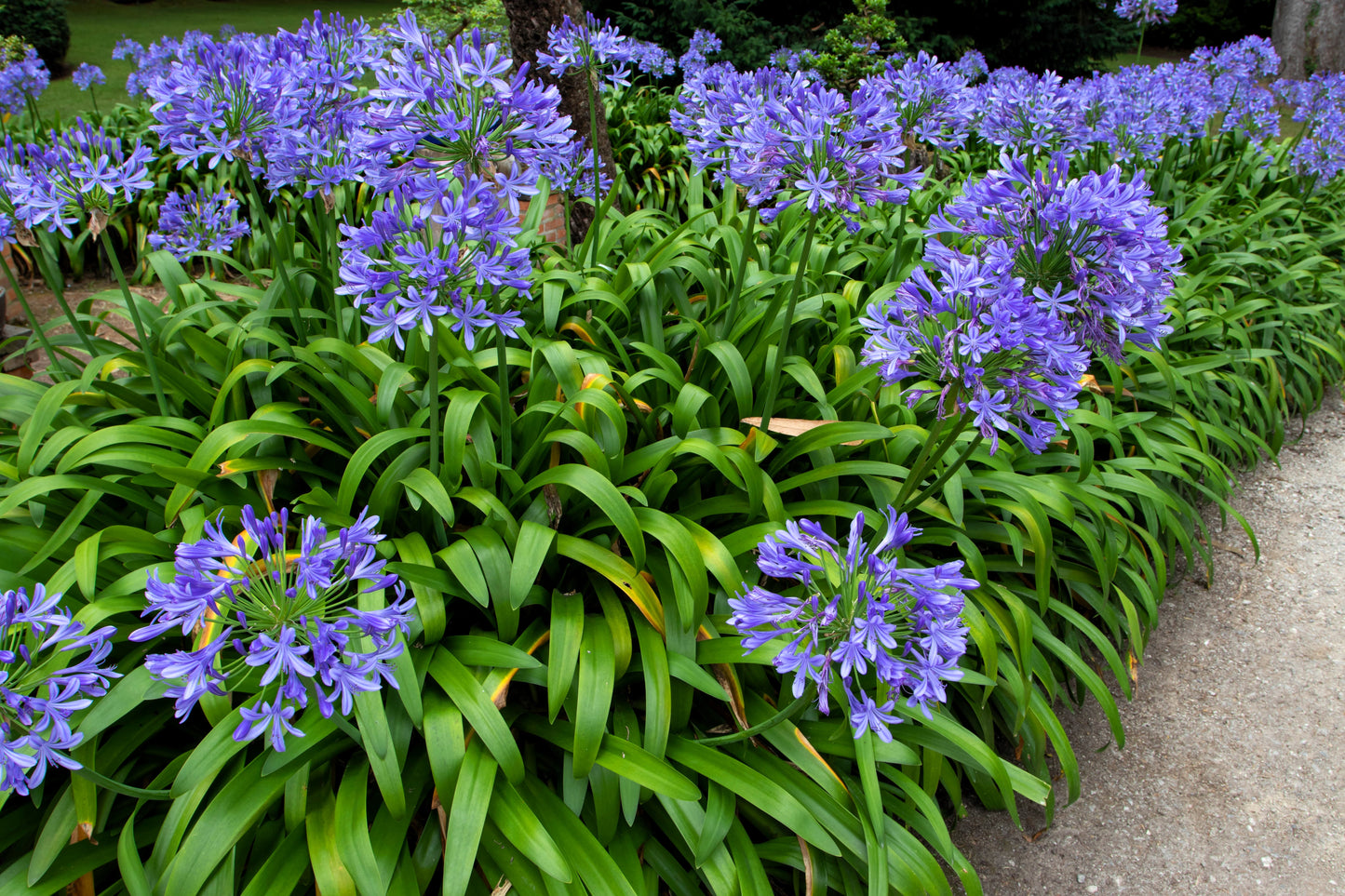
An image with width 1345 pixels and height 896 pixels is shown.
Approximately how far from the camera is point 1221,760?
2.75m

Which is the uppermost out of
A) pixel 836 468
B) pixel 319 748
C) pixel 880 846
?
pixel 836 468

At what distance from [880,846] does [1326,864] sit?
1535 millimetres

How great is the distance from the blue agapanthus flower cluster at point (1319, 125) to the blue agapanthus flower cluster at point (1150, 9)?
3.55ft

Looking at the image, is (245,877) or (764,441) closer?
(245,877)

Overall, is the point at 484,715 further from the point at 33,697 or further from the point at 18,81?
the point at 18,81

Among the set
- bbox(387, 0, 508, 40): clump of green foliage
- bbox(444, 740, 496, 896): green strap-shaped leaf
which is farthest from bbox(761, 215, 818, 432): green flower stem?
bbox(387, 0, 508, 40): clump of green foliage

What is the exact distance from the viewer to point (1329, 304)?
4895mm

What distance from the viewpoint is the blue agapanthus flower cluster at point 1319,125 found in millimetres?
5766

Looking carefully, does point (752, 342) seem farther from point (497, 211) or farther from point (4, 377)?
point (4, 377)


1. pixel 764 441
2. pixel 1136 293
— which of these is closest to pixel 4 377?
pixel 764 441

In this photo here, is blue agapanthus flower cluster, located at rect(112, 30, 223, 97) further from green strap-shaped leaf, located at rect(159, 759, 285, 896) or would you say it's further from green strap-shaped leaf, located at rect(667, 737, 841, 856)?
green strap-shaped leaf, located at rect(667, 737, 841, 856)

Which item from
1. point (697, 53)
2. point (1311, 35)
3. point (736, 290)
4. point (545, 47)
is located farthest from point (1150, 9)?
point (1311, 35)

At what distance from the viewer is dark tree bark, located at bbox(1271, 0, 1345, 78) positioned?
12930mm

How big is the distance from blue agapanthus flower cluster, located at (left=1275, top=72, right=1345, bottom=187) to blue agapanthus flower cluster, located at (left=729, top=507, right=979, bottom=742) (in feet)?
20.9
